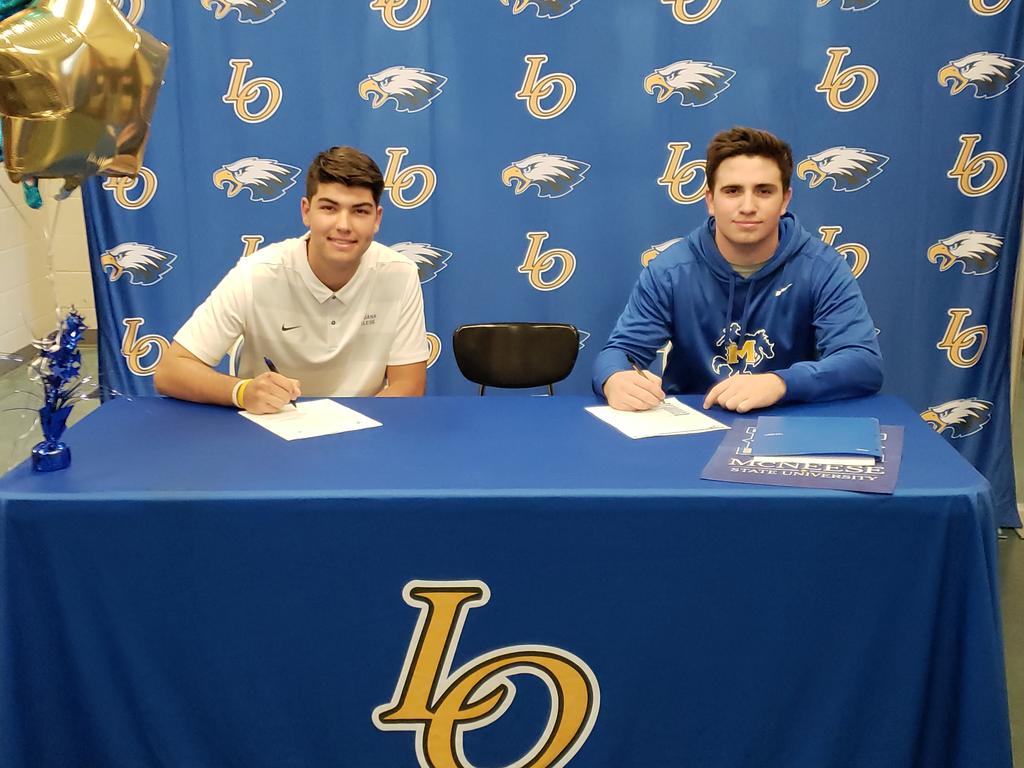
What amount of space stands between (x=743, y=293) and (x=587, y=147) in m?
1.23

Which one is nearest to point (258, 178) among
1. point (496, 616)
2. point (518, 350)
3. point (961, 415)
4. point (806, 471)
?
point (518, 350)

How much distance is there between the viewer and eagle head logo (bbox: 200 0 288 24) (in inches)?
140

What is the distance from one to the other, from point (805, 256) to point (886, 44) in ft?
4.51

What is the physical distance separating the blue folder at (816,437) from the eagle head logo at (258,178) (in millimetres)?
2233

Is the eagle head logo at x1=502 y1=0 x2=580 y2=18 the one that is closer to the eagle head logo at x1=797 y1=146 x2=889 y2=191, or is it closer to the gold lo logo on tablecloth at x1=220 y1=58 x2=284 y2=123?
the gold lo logo on tablecloth at x1=220 y1=58 x2=284 y2=123

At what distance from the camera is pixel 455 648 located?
68.7 inches

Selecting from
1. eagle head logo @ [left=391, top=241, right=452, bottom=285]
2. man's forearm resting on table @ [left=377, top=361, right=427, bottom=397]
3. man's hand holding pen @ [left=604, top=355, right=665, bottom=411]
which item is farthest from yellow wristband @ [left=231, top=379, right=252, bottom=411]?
eagle head logo @ [left=391, top=241, right=452, bottom=285]

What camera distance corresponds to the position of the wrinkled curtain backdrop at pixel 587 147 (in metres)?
3.53

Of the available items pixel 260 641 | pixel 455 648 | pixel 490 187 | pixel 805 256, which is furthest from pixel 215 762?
pixel 490 187

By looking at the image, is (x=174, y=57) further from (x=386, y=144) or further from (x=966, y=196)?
(x=966, y=196)

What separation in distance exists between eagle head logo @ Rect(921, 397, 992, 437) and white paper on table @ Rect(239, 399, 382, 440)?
247cm

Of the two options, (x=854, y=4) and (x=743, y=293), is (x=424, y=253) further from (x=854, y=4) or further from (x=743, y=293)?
(x=854, y=4)

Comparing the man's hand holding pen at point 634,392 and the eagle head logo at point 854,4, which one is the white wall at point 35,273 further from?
the man's hand holding pen at point 634,392

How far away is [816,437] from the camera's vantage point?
→ 76.8 inches
